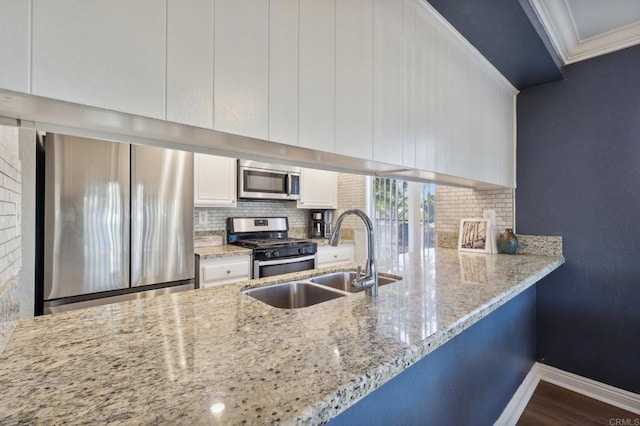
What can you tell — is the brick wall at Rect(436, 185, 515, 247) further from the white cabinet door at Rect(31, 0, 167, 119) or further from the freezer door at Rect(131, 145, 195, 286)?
the white cabinet door at Rect(31, 0, 167, 119)

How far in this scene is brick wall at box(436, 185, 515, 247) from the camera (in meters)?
2.72

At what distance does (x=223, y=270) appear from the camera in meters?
2.62

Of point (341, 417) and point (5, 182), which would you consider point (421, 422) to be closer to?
point (341, 417)

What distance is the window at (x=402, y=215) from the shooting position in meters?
3.08

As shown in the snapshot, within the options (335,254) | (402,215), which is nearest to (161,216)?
(335,254)

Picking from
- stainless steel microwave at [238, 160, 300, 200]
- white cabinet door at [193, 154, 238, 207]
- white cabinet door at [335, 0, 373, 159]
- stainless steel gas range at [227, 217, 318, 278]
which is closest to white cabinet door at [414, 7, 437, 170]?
white cabinet door at [335, 0, 373, 159]

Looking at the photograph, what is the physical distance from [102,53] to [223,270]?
2.17m

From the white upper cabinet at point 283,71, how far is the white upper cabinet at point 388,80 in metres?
0.45

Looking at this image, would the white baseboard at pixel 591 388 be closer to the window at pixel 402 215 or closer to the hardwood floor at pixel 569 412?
the hardwood floor at pixel 569 412

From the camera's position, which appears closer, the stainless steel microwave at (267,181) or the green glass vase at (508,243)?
the green glass vase at (508,243)

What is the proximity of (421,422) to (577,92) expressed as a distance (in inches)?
109

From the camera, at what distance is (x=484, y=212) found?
2789 millimetres

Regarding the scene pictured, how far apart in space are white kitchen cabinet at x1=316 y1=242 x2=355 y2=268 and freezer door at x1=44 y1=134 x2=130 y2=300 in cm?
193

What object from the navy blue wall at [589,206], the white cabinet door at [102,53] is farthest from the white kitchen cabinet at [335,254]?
the white cabinet door at [102,53]
